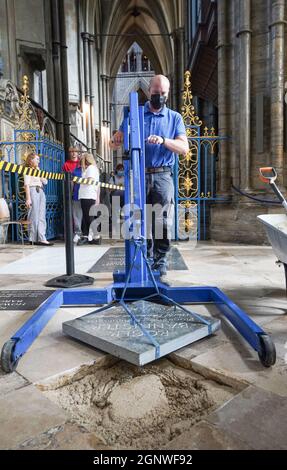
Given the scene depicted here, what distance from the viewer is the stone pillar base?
252 inches

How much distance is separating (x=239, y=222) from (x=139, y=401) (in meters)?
5.38

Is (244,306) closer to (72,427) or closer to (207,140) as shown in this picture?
(72,427)

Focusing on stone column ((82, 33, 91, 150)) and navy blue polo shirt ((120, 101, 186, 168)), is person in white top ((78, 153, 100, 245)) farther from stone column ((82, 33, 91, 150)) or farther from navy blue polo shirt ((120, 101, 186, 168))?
Answer: stone column ((82, 33, 91, 150))

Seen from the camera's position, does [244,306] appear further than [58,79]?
No

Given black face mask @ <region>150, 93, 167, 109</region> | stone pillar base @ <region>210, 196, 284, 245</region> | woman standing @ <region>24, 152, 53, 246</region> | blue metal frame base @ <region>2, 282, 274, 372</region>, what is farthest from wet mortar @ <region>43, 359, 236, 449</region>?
woman standing @ <region>24, 152, 53, 246</region>

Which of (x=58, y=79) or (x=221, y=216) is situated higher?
(x=58, y=79)

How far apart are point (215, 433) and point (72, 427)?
1.59ft

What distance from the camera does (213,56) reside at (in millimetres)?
10945

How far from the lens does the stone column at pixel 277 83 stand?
239 inches

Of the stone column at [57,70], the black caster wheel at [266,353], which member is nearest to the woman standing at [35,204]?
the black caster wheel at [266,353]

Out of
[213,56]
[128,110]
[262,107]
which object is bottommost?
[128,110]

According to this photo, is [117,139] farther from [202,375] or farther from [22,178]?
[22,178]

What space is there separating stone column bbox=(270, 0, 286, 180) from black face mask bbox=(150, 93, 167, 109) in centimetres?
385
